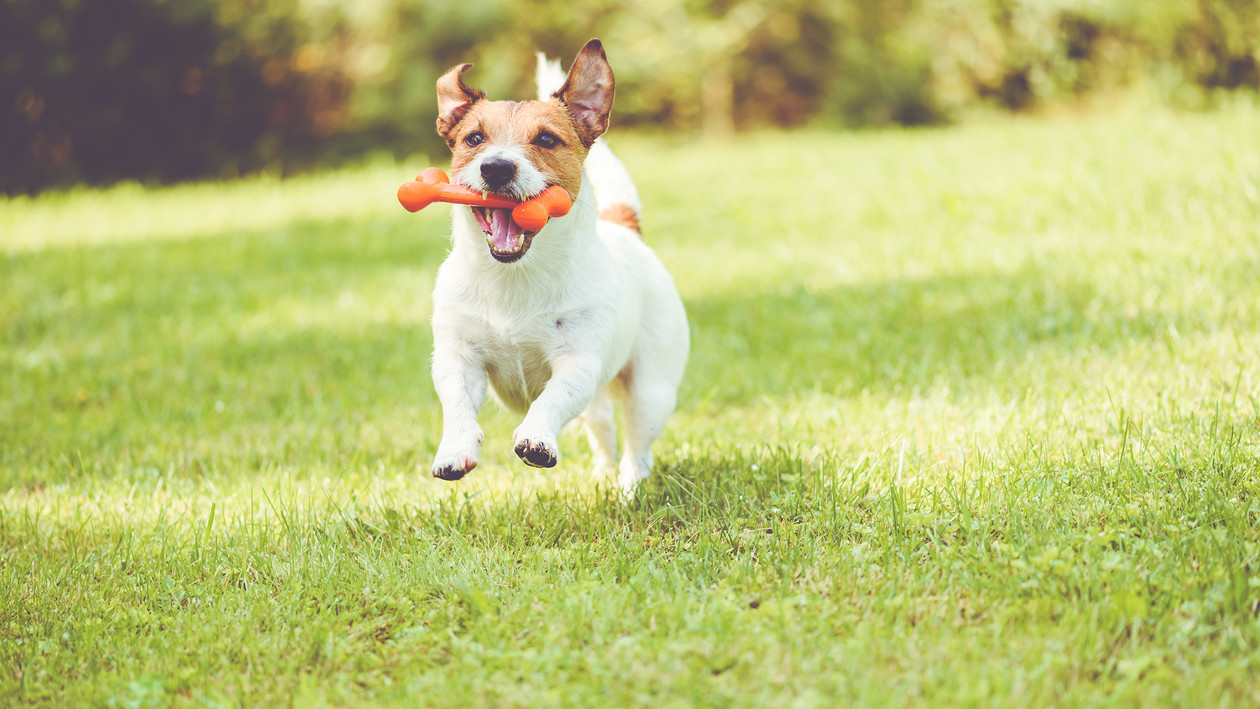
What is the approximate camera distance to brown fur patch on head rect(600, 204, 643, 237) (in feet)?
14.6

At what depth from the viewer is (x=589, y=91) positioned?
3689mm

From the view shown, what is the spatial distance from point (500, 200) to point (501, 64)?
12260 mm

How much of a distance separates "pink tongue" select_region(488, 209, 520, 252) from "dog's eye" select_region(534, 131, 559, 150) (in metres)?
0.32

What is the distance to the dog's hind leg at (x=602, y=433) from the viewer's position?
13.9ft

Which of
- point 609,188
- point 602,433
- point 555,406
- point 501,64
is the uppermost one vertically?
point 501,64

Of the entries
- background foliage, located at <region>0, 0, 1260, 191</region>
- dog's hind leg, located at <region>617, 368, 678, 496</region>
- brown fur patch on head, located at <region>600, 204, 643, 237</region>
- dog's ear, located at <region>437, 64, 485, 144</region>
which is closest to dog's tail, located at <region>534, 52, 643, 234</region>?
brown fur patch on head, located at <region>600, 204, 643, 237</region>

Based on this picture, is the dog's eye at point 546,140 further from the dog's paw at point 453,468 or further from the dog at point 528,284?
the dog's paw at point 453,468

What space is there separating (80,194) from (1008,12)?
13133 millimetres

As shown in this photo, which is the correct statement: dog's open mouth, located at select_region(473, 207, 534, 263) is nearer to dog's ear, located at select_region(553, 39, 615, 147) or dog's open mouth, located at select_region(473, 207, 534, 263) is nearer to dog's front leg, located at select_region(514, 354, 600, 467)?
dog's front leg, located at select_region(514, 354, 600, 467)

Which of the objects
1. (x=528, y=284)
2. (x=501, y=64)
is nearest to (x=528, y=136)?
(x=528, y=284)

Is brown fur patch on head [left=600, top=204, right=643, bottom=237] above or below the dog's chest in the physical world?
above

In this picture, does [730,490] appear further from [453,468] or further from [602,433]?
[453,468]

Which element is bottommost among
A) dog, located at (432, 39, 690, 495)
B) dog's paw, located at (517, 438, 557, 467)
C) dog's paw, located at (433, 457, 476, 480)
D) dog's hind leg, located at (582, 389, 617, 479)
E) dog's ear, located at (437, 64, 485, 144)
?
dog's hind leg, located at (582, 389, 617, 479)

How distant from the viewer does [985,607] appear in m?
2.71
